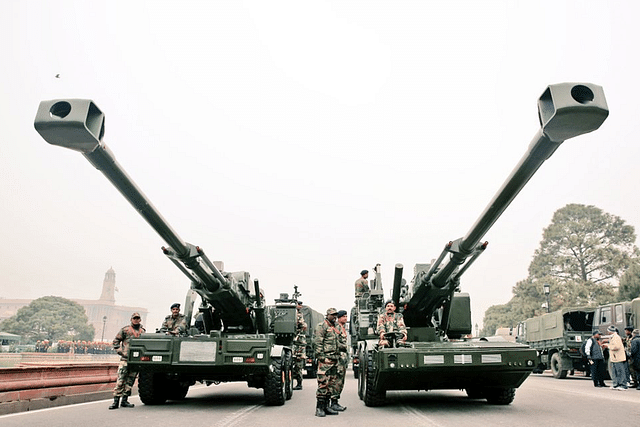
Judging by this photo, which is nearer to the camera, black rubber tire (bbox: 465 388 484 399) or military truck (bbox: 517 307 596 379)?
black rubber tire (bbox: 465 388 484 399)

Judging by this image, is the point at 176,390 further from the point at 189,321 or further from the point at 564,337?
the point at 564,337

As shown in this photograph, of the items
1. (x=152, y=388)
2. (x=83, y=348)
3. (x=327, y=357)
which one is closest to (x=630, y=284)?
(x=327, y=357)

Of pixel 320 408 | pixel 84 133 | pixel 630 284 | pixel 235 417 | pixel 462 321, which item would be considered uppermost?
pixel 630 284

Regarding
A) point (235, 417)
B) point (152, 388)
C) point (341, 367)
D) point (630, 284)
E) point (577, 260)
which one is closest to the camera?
point (235, 417)

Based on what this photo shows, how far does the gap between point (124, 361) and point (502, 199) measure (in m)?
6.46

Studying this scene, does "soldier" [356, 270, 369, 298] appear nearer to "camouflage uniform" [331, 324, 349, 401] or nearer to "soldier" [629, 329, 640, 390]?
"camouflage uniform" [331, 324, 349, 401]

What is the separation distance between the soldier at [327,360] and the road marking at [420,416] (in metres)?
1.07

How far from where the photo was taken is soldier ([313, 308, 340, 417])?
798 cm

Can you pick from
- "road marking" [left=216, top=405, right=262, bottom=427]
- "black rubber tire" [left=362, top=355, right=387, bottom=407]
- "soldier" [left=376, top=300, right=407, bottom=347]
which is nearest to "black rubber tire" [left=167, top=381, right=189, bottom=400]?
"road marking" [left=216, top=405, right=262, bottom=427]

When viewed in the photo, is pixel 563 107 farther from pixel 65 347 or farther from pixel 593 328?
pixel 65 347

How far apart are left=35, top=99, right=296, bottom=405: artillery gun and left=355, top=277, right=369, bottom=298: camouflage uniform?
3.56 m

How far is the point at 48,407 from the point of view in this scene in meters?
8.74

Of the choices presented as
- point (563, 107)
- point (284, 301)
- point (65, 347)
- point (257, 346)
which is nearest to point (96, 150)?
point (257, 346)

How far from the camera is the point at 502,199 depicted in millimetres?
7297
